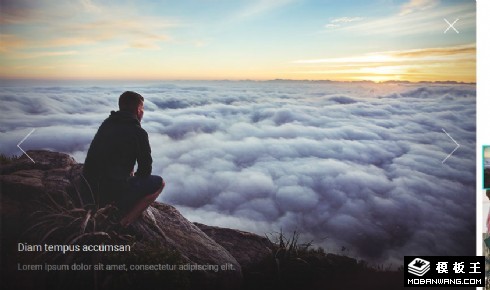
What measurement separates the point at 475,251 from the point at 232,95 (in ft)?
8.57

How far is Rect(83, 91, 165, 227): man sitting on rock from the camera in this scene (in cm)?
329

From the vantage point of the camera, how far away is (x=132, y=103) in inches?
134

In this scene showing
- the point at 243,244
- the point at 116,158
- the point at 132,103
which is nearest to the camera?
the point at 116,158

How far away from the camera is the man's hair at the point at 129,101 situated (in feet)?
11.2

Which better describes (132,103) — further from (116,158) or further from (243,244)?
(243,244)

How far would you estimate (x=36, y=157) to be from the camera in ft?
11.6

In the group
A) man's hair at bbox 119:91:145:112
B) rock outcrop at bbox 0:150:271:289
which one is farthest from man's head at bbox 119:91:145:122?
rock outcrop at bbox 0:150:271:289

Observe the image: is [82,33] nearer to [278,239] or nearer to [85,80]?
[85,80]

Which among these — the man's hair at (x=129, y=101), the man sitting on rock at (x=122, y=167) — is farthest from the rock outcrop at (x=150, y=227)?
the man's hair at (x=129, y=101)

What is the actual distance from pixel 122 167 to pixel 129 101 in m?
0.56

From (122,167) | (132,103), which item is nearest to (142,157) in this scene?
(122,167)

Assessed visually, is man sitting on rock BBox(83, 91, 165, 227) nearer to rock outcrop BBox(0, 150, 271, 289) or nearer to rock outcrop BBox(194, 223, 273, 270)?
rock outcrop BBox(0, 150, 271, 289)

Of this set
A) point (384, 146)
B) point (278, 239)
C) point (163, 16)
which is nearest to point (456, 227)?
point (384, 146)

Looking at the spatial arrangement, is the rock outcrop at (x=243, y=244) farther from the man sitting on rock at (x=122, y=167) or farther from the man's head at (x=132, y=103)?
the man's head at (x=132, y=103)
